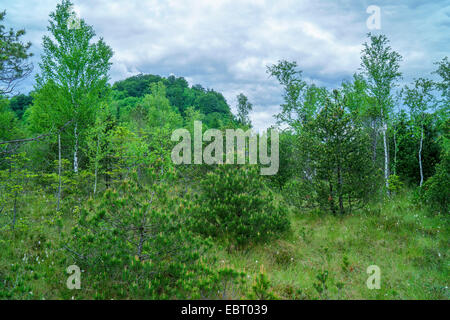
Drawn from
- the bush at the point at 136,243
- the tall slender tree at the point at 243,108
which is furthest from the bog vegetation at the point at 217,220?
the tall slender tree at the point at 243,108

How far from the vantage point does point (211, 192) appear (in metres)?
6.96

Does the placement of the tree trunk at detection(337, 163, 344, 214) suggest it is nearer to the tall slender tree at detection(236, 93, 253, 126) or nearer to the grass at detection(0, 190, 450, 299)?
the grass at detection(0, 190, 450, 299)

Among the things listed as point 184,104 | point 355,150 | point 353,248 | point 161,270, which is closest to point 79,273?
point 161,270

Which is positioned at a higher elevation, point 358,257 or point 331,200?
point 331,200

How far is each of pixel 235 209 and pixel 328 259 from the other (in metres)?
2.61

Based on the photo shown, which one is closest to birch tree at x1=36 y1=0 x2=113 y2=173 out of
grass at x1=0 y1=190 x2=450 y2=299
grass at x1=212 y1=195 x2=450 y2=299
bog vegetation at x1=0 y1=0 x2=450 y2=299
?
bog vegetation at x1=0 y1=0 x2=450 y2=299

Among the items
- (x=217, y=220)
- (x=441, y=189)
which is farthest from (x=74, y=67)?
(x=441, y=189)

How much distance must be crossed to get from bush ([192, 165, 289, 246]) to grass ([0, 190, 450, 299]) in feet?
1.25

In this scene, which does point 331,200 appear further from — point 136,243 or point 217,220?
point 136,243

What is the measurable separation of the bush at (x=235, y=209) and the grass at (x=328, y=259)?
0.38 m

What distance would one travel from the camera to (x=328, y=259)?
19.6 ft

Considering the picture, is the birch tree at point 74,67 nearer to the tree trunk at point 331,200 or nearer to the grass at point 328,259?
the grass at point 328,259

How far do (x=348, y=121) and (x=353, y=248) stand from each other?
460 centimetres
